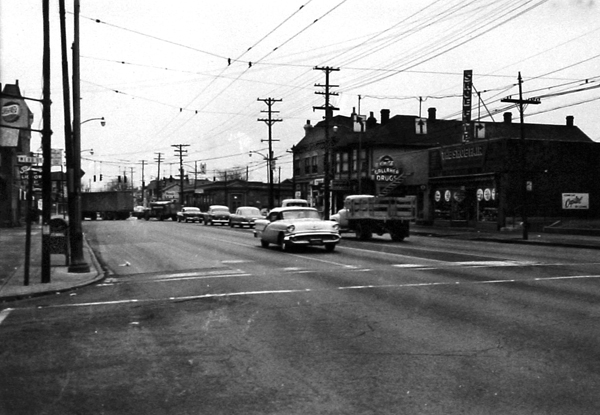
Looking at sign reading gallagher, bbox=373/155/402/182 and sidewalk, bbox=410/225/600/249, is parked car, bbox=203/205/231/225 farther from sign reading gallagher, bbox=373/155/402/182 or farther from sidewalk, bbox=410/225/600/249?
sidewalk, bbox=410/225/600/249

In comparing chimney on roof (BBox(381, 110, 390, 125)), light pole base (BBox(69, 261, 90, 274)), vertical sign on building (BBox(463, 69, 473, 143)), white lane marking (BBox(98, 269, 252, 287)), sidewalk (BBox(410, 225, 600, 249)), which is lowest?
sidewalk (BBox(410, 225, 600, 249))

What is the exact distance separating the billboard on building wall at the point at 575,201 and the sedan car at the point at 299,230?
23371 mm

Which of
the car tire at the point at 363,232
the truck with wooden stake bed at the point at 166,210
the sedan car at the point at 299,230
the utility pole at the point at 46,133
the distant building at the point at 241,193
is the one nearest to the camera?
the utility pole at the point at 46,133

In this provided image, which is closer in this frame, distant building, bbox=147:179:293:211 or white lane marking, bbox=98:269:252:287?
white lane marking, bbox=98:269:252:287

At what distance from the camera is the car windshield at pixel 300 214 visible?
23.8 metres

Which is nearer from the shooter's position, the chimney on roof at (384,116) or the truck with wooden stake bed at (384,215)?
the truck with wooden stake bed at (384,215)

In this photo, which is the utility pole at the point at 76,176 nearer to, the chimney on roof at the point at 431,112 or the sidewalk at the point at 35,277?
the sidewalk at the point at 35,277

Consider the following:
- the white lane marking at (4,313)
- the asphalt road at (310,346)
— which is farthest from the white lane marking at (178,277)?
the white lane marking at (4,313)

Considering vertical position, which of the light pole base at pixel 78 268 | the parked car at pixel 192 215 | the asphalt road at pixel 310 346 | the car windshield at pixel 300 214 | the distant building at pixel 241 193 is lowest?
the asphalt road at pixel 310 346

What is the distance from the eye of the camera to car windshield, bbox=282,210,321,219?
78.0 ft

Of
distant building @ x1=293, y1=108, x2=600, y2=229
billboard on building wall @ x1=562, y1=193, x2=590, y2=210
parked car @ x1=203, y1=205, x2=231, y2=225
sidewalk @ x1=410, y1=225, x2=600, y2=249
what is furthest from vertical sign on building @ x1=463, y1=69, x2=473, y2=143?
parked car @ x1=203, y1=205, x2=231, y2=225

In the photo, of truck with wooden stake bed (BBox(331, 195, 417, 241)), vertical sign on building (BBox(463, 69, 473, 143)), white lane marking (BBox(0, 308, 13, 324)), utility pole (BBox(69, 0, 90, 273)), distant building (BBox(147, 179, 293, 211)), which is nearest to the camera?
white lane marking (BBox(0, 308, 13, 324))

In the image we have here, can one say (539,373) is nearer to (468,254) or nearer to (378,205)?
(468,254)

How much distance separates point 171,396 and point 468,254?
16939 mm
